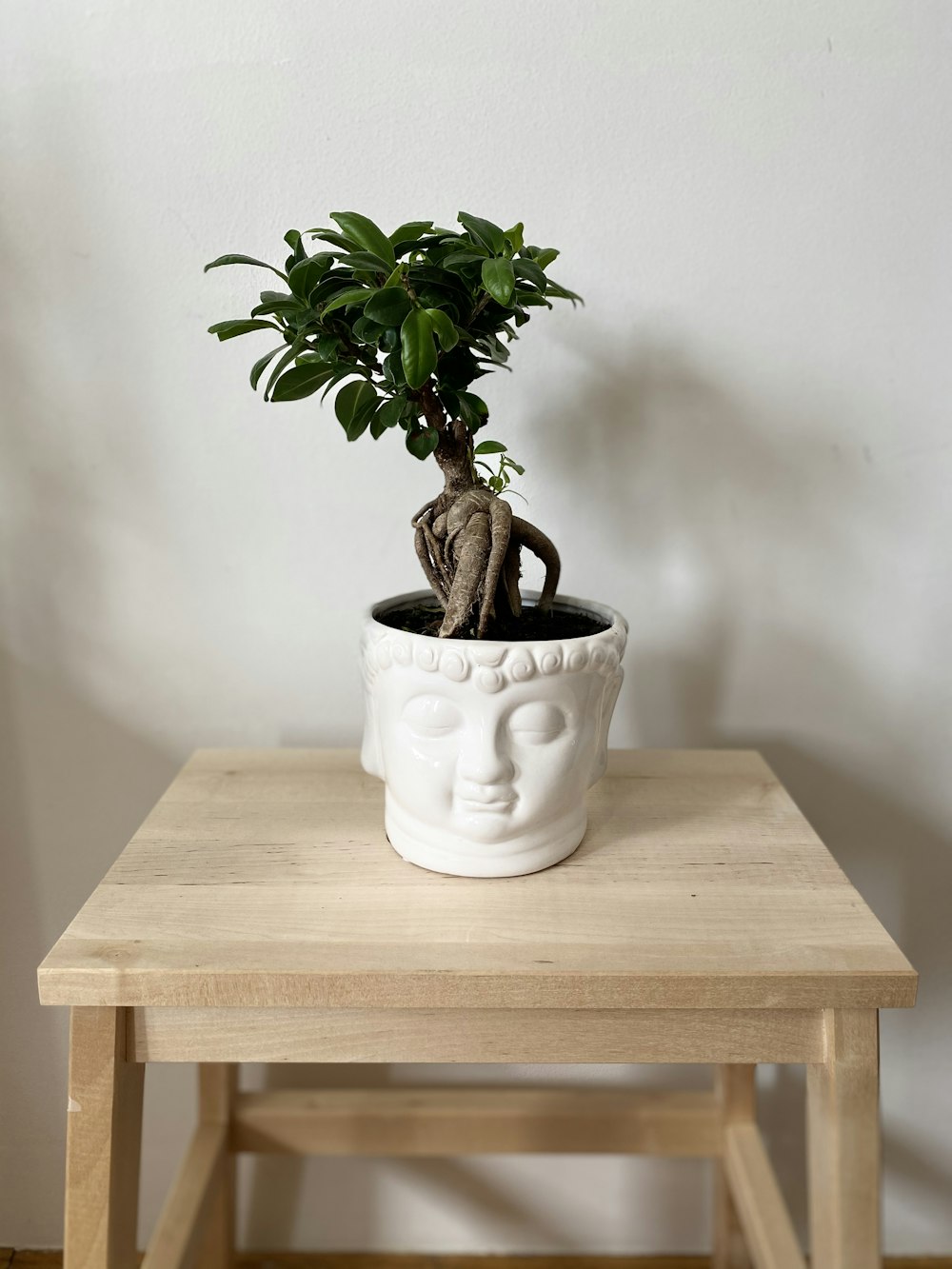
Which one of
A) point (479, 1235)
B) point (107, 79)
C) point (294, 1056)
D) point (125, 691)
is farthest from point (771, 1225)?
point (107, 79)

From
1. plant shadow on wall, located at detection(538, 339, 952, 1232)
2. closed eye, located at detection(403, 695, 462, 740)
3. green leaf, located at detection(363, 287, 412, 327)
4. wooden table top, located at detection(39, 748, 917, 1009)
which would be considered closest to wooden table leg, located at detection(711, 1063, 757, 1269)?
plant shadow on wall, located at detection(538, 339, 952, 1232)

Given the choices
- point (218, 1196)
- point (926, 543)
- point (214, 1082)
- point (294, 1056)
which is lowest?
point (218, 1196)

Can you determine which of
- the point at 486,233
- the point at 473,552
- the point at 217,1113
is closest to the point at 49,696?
the point at 217,1113

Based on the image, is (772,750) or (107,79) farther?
(772,750)

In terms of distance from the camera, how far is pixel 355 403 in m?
0.73

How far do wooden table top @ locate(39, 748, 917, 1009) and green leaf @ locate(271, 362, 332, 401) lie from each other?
1.15 feet

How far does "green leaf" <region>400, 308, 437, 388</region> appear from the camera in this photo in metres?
0.63

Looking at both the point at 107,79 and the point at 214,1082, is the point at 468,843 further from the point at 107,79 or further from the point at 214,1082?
the point at 107,79

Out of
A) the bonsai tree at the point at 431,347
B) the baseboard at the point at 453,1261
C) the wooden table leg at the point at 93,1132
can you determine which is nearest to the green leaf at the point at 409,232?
the bonsai tree at the point at 431,347

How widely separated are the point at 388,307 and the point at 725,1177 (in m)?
0.98

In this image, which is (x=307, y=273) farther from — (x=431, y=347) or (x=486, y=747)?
(x=486, y=747)

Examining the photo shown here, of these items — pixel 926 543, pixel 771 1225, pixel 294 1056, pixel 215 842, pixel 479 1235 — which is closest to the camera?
pixel 294 1056

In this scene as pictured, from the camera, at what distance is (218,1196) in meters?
1.05

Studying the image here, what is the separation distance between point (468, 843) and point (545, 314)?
53 cm
